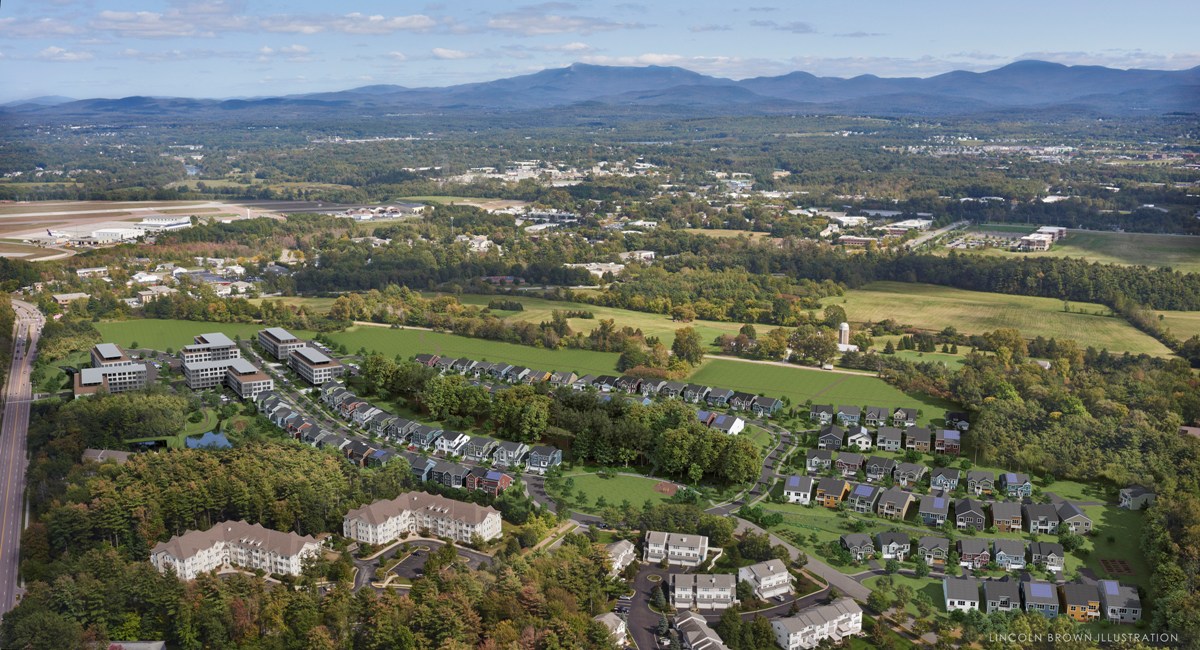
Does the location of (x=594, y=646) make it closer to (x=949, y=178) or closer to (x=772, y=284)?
(x=772, y=284)

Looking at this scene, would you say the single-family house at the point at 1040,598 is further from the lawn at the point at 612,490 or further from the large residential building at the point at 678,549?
the lawn at the point at 612,490

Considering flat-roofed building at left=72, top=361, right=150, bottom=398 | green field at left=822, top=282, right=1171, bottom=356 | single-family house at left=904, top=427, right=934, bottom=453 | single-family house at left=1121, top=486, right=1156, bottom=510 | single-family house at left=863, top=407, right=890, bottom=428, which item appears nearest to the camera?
single-family house at left=1121, top=486, right=1156, bottom=510

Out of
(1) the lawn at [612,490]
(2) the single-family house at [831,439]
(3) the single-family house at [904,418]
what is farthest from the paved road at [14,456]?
(3) the single-family house at [904,418]

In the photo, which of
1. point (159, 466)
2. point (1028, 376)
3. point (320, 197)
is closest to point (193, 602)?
point (159, 466)

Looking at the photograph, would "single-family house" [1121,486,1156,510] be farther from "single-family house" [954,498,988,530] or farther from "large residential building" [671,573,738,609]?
"large residential building" [671,573,738,609]

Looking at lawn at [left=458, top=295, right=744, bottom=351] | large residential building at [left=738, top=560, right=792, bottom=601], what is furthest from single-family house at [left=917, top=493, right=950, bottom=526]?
lawn at [left=458, top=295, right=744, bottom=351]

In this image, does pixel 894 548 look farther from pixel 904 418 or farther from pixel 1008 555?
pixel 904 418

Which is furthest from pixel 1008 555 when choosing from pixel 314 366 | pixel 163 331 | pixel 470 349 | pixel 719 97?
pixel 719 97
